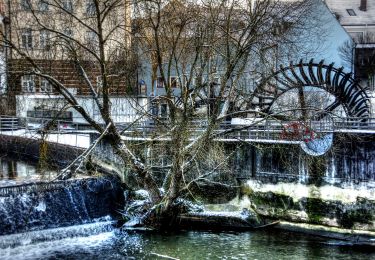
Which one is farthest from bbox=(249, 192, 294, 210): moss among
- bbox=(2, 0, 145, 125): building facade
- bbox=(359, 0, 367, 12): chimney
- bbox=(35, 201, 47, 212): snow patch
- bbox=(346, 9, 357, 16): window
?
bbox=(359, 0, 367, 12): chimney

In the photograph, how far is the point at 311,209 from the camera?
48.9 ft

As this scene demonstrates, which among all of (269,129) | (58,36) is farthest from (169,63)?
(269,129)

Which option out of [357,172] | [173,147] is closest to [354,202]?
[357,172]

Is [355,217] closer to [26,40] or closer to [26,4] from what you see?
[26,4]

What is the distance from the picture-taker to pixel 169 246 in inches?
523

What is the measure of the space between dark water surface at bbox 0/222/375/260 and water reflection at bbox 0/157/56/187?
8.78ft

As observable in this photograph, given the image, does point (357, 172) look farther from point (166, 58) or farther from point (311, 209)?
point (166, 58)

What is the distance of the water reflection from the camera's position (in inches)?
691

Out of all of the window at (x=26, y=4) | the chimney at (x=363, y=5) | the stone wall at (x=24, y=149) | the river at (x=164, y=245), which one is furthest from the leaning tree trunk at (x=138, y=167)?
the chimney at (x=363, y=5)

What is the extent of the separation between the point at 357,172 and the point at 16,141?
52.5 feet

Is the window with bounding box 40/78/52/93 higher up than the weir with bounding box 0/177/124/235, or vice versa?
the window with bounding box 40/78/52/93

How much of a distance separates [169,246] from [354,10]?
31.3 meters

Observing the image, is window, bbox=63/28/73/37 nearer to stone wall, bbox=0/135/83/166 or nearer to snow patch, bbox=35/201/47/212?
snow patch, bbox=35/201/47/212

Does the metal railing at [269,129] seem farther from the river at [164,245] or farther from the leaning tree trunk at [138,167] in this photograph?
the river at [164,245]
